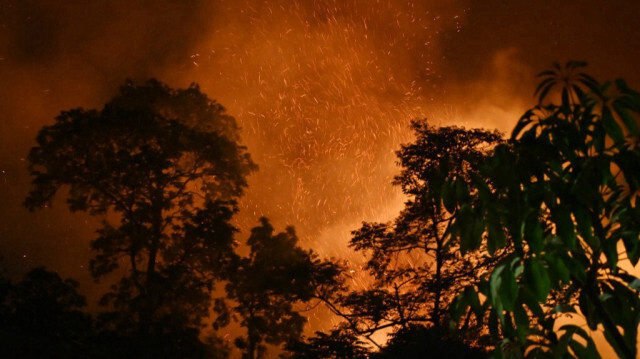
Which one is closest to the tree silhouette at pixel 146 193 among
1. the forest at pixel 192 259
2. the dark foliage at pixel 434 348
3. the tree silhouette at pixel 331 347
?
the forest at pixel 192 259

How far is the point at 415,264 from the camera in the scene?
13.1m

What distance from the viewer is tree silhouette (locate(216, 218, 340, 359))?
44.7 feet

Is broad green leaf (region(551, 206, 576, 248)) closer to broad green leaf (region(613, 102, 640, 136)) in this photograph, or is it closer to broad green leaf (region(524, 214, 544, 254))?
broad green leaf (region(524, 214, 544, 254))

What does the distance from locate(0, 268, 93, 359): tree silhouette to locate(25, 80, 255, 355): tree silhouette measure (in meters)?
0.96

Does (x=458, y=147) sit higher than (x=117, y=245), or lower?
higher

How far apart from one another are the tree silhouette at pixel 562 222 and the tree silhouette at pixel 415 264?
9.54 meters

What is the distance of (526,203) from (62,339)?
9864 mm

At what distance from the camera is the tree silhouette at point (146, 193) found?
39.2ft

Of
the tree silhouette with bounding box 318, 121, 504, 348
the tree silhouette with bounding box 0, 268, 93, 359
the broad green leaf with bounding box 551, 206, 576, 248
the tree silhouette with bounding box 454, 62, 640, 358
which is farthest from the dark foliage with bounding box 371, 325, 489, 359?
the broad green leaf with bounding box 551, 206, 576, 248

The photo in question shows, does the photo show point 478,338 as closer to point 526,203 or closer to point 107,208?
point 107,208

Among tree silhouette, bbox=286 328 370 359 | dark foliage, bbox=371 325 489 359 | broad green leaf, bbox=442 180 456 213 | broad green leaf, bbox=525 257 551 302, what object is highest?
tree silhouette, bbox=286 328 370 359

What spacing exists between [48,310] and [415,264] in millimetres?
7706

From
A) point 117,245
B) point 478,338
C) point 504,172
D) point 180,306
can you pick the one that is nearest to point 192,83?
point 117,245

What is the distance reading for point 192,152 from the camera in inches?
514
